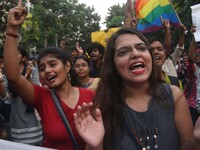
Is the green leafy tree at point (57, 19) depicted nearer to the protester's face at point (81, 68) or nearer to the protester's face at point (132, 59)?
the protester's face at point (81, 68)

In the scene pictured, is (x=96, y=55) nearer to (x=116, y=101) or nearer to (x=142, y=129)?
(x=116, y=101)

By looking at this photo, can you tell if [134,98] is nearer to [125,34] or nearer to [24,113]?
[125,34]

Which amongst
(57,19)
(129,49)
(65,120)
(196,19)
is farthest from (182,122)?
(57,19)

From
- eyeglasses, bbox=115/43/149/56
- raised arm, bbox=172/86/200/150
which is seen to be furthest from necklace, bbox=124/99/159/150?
eyeglasses, bbox=115/43/149/56

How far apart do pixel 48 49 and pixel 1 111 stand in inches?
91.1

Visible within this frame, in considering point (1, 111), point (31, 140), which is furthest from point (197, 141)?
point (1, 111)

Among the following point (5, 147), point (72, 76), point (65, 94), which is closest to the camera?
point (5, 147)

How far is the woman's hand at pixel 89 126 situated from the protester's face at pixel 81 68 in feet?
7.82

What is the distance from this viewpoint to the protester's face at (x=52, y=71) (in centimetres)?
248

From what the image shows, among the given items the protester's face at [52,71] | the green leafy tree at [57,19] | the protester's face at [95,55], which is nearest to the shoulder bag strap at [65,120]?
the protester's face at [52,71]

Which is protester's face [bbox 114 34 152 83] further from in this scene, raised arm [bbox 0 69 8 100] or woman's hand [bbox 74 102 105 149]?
raised arm [bbox 0 69 8 100]

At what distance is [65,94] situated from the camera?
2.45 meters

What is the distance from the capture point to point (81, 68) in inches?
168

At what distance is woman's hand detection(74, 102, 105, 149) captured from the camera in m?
1.77
